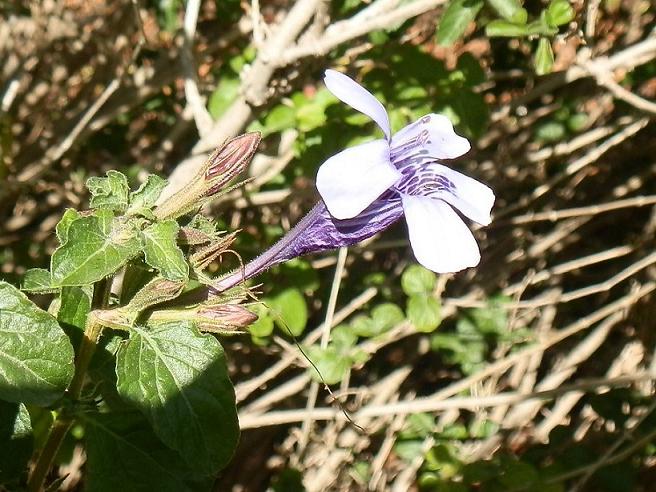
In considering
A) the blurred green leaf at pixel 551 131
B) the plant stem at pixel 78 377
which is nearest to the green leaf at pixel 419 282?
the blurred green leaf at pixel 551 131

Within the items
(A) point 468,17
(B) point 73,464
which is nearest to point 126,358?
(A) point 468,17

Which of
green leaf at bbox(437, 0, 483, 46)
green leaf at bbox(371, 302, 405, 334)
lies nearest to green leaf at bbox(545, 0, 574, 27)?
green leaf at bbox(437, 0, 483, 46)

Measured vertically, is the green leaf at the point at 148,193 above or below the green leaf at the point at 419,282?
above

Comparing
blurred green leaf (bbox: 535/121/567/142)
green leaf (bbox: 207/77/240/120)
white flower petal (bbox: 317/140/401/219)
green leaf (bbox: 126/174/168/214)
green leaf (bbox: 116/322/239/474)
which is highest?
white flower petal (bbox: 317/140/401/219)

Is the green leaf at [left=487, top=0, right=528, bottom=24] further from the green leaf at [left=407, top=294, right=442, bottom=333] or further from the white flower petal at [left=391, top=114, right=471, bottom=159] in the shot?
the green leaf at [left=407, top=294, right=442, bottom=333]

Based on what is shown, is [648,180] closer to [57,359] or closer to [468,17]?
[468,17]

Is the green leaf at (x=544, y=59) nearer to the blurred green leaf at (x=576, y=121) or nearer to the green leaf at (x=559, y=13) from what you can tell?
the green leaf at (x=559, y=13)

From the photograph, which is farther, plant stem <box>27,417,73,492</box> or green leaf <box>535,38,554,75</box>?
green leaf <box>535,38,554,75</box>
